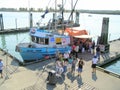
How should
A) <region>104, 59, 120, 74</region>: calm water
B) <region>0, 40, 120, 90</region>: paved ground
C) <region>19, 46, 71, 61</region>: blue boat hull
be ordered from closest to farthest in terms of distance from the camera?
<region>0, 40, 120, 90</region>: paved ground, <region>19, 46, 71, 61</region>: blue boat hull, <region>104, 59, 120, 74</region>: calm water

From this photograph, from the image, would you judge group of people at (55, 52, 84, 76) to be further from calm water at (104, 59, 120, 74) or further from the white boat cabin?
calm water at (104, 59, 120, 74)

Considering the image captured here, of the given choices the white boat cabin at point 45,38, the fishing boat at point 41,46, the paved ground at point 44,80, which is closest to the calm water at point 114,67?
the paved ground at point 44,80

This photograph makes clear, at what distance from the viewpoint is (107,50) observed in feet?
70.2

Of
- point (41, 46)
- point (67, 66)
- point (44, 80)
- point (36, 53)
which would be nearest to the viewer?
point (44, 80)

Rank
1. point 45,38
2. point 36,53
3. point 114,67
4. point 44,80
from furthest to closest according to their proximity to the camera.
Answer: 1. point 114,67
2. point 45,38
3. point 36,53
4. point 44,80

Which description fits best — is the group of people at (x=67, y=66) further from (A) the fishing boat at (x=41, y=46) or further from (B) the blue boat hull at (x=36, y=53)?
(A) the fishing boat at (x=41, y=46)

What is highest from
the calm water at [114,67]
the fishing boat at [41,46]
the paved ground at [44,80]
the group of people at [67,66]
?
the fishing boat at [41,46]

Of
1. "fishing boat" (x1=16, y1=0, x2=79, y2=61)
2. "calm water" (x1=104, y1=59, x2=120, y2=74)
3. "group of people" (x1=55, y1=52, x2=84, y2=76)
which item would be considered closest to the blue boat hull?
"fishing boat" (x1=16, y1=0, x2=79, y2=61)

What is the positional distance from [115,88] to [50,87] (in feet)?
15.9

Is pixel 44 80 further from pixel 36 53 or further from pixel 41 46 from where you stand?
pixel 41 46

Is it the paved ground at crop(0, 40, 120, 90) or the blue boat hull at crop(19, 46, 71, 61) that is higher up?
the blue boat hull at crop(19, 46, 71, 61)

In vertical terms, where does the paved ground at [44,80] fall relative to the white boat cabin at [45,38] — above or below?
below

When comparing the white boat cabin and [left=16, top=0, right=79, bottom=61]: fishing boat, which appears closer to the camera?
[left=16, top=0, right=79, bottom=61]: fishing boat

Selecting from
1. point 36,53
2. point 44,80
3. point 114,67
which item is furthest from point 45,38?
point 114,67
